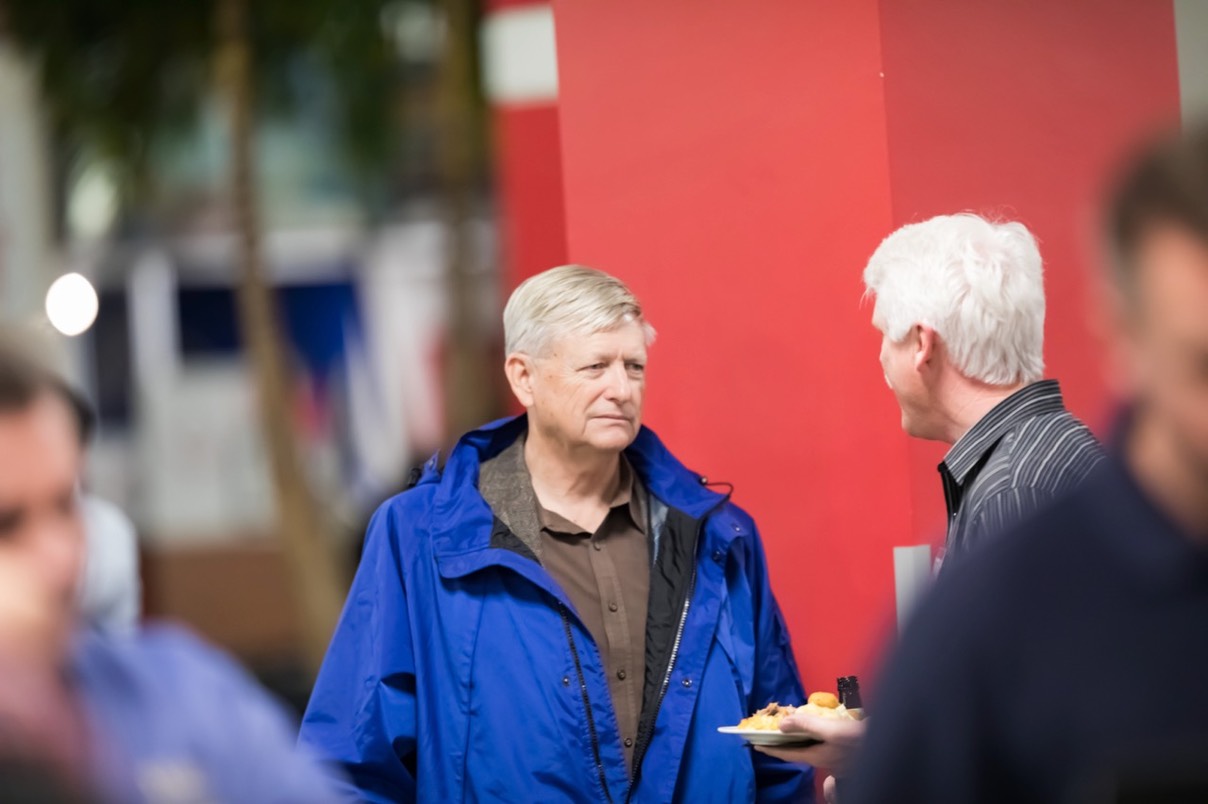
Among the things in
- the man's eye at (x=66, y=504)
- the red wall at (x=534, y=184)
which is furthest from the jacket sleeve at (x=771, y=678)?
the man's eye at (x=66, y=504)

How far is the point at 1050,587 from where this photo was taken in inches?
50.8

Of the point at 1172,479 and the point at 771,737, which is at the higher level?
the point at 1172,479

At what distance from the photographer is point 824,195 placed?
3.68m

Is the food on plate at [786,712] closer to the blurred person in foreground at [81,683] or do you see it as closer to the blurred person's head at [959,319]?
the blurred person's head at [959,319]

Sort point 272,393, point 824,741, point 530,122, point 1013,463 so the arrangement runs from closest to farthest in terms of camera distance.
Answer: point 1013,463 → point 824,741 → point 530,122 → point 272,393

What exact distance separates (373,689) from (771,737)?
77 cm

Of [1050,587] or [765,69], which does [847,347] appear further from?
[1050,587]

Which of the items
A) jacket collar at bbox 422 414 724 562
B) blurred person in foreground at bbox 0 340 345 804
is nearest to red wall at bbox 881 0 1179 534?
jacket collar at bbox 422 414 724 562

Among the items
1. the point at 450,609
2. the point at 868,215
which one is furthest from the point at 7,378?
the point at 868,215

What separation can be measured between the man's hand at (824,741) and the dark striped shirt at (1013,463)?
1.21ft

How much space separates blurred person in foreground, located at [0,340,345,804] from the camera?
1199mm

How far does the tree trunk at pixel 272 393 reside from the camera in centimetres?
1063

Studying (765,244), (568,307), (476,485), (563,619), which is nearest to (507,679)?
(563,619)

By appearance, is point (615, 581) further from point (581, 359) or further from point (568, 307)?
point (568, 307)
